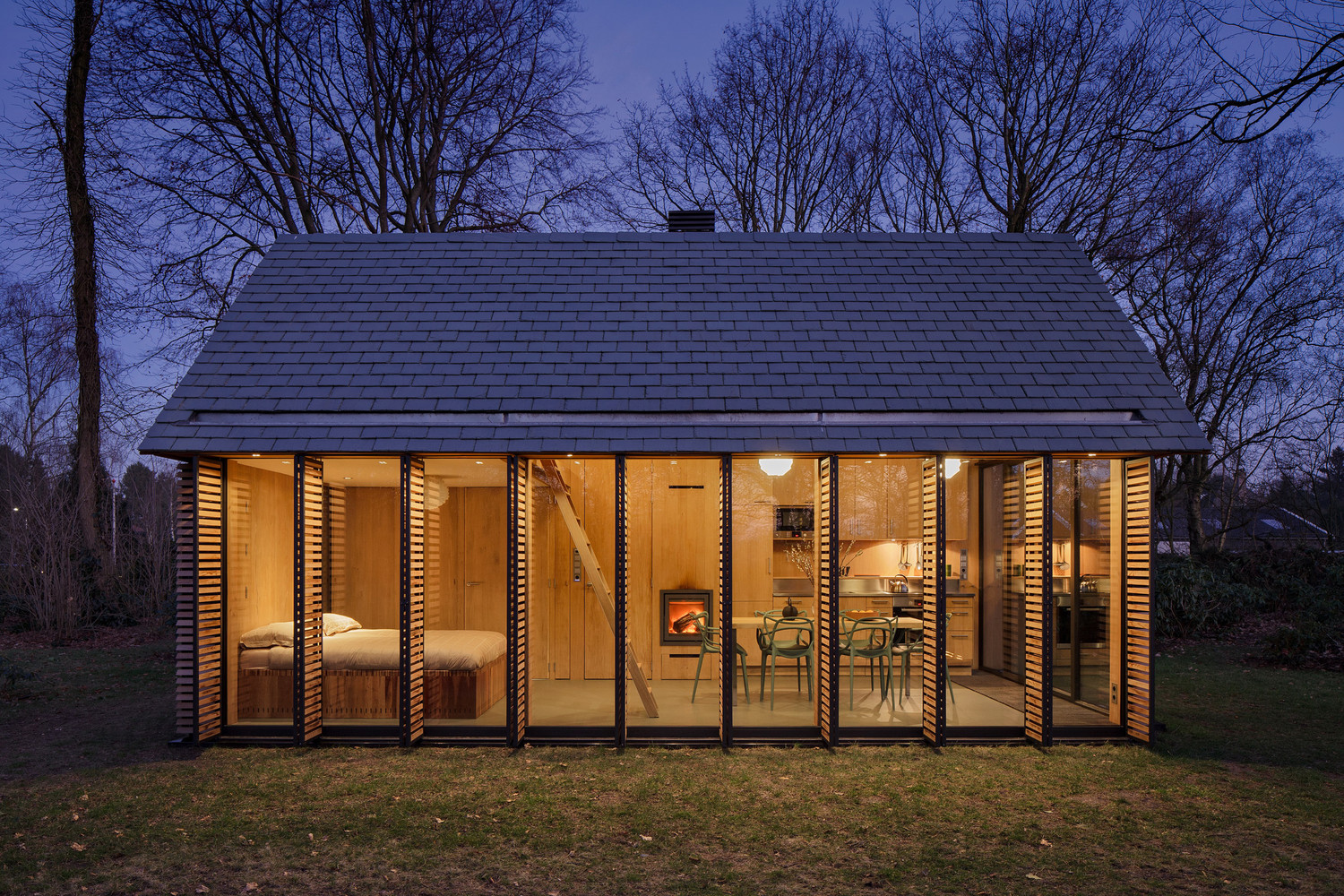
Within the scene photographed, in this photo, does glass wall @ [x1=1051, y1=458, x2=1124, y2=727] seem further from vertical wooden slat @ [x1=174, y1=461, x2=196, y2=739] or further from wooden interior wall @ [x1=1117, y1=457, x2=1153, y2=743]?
vertical wooden slat @ [x1=174, y1=461, x2=196, y2=739]

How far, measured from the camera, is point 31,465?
17594 millimetres

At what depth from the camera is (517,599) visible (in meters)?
7.42

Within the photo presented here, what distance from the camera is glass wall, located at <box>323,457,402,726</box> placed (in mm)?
7852

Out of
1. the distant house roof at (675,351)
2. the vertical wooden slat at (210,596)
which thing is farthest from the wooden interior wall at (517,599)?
the vertical wooden slat at (210,596)

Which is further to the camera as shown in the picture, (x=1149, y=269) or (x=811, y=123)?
(x=811, y=123)

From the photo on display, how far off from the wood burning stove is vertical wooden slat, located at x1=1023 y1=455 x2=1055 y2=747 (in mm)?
3932

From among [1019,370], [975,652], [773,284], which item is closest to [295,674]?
[773,284]

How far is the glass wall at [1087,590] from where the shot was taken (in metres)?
7.73

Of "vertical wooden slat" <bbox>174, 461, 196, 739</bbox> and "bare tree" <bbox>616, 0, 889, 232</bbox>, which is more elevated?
"bare tree" <bbox>616, 0, 889, 232</bbox>

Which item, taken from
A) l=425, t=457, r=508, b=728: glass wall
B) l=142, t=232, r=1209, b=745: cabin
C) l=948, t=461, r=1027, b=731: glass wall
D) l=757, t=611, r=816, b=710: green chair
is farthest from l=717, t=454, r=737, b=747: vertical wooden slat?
l=948, t=461, r=1027, b=731: glass wall

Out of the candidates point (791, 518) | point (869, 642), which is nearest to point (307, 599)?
point (791, 518)

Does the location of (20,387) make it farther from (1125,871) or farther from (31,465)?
(1125,871)

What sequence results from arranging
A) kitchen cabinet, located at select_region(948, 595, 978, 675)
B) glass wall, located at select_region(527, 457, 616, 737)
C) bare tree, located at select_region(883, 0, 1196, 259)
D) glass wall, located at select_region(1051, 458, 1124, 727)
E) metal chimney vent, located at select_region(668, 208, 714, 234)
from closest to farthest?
1. glass wall, located at select_region(1051, 458, 1124, 727)
2. glass wall, located at select_region(527, 457, 616, 737)
3. metal chimney vent, located at select_region(668, 208, 714, 234)
4. kitchen cabinet, located at select_region(948, 595, 978, 675)
5. bare tree, located at select_region(883, 0, 1196, 259)

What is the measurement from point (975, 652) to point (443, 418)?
7.97 metres
